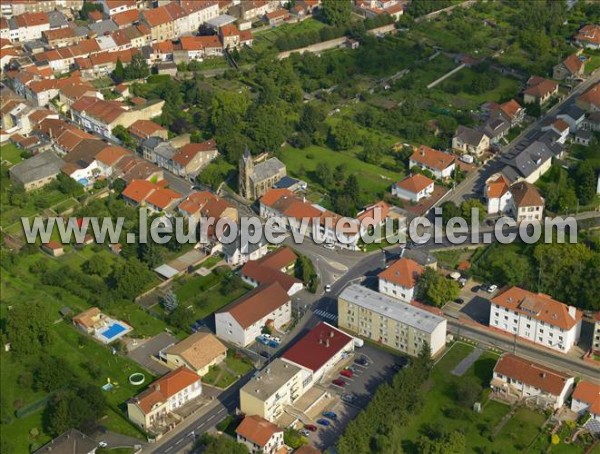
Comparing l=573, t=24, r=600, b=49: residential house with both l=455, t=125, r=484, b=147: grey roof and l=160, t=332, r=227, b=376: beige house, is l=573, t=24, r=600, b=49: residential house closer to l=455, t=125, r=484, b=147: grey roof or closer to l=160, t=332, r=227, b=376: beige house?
l=455, t=125, r=484, b=147: grey roof

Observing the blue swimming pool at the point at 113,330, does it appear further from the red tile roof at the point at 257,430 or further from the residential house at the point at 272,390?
the red tile roof at the point at 257,430

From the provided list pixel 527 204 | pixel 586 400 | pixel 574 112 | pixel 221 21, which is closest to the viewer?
pixel 586 400

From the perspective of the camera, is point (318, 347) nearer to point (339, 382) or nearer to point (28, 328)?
point (339, 382)

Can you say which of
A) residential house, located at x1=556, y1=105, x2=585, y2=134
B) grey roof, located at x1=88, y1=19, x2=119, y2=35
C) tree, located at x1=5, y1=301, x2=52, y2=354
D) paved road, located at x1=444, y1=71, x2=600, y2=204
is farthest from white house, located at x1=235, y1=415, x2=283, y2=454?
grey roof, located at x1=88, y1=19, x2=119, y2=35

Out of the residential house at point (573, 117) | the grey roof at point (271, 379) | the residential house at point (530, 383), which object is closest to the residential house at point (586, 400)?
the residential house at point (530, 383)

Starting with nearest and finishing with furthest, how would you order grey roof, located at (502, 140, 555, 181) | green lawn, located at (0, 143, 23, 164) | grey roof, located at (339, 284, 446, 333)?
grey roof, located at (339, 284, 446, 333) < grey roof, located at (502, 140, 555, 181) < green lawn, located at (0, 143, 23, 164)

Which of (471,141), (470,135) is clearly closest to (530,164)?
(471,141)
